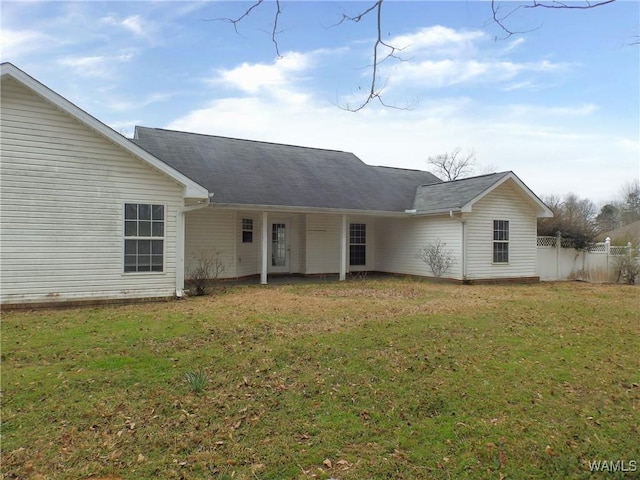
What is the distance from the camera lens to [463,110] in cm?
1391

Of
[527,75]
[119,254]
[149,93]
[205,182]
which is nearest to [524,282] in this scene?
[527,75]

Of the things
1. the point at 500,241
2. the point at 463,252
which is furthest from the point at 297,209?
the point at 500,241

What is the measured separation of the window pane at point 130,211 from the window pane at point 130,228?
104 millimetres

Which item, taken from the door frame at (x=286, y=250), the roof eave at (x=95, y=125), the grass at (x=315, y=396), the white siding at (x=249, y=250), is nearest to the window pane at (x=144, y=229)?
the roof eave at (x=95, y=125)

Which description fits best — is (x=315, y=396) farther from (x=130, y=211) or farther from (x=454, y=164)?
(x=454, y=164)

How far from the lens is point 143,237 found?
10.3 m

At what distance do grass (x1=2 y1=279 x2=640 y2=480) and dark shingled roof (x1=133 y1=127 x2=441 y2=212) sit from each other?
21.7ft

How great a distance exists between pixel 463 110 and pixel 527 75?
508 cm

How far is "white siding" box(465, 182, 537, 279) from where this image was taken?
49.8 ft

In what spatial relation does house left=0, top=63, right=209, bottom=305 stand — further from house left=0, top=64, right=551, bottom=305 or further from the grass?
the grass

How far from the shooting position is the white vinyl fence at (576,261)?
1788 centimetres

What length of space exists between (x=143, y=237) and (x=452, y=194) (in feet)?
37.1

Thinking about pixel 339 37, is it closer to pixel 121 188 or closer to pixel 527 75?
pixel 527 75

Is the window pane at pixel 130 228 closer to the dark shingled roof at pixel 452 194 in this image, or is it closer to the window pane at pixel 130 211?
the window pane at pixel 130 211
